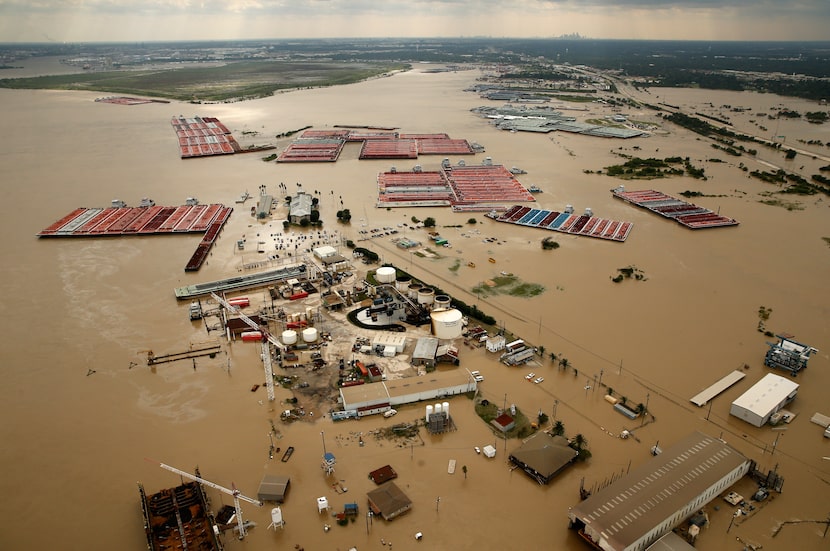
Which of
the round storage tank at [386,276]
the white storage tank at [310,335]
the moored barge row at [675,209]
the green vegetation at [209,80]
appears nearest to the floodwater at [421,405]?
the moored barge row at [675,209]

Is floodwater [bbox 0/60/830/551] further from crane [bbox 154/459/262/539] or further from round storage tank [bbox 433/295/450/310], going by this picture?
round storage tank [bbox 433/295/450/310]

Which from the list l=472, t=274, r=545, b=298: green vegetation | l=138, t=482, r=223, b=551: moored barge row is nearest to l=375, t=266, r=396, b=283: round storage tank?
l=472, t=274, r=545, b=298: green vegetation

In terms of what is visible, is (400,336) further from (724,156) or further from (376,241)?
(724,156)

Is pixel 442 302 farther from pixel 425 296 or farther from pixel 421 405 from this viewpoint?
pixel 421 405

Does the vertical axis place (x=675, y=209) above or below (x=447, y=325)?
above

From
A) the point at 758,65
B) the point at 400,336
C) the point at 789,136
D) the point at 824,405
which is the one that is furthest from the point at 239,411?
the point at 758,65

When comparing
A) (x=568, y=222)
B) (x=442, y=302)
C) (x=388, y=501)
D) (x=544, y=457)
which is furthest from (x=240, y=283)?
(x=568, y=222)
